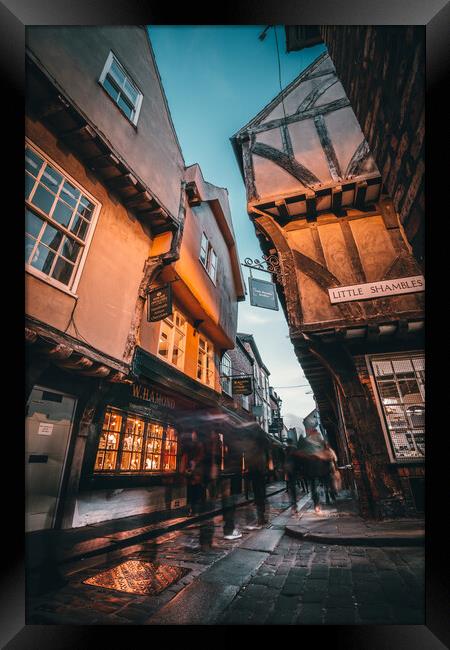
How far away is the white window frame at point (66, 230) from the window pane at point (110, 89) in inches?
102

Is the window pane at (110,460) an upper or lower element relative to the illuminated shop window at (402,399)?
lower

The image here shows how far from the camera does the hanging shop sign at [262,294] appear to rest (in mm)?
6836

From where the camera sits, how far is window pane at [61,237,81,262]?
477cm

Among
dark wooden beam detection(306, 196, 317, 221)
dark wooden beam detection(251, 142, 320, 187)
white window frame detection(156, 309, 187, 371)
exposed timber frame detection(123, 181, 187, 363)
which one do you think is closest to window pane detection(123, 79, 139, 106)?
exposed timber frame detection(123, 181, 187, 363)

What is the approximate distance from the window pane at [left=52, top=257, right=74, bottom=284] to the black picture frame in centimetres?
252

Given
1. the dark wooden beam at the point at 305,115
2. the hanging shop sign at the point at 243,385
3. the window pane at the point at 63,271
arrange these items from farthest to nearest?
the hanging shop sign at the point at 243,385, the dark wooden beam at the point at 305,115, the window pane at the point at 63,271

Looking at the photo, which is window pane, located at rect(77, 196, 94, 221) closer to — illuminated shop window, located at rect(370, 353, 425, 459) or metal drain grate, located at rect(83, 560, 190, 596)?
metal drain grate, located at rect(83, 560, 190, 596)

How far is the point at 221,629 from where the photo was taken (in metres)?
2.03

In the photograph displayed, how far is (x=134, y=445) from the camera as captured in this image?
6.57 metres

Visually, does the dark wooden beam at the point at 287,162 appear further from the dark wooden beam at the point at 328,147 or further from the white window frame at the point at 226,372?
the white window frame at the point at 226,372

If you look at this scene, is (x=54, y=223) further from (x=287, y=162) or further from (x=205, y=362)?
(x=205, y=362)

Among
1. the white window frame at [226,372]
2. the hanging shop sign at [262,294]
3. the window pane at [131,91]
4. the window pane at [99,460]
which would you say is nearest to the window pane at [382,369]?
the hanging shop sign at [262,294]

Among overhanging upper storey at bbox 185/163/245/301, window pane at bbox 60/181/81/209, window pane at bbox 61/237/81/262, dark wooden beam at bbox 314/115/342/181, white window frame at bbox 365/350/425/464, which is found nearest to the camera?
window pane at bbox 61/237/81/262

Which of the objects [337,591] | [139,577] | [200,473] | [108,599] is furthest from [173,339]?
[337,591]
